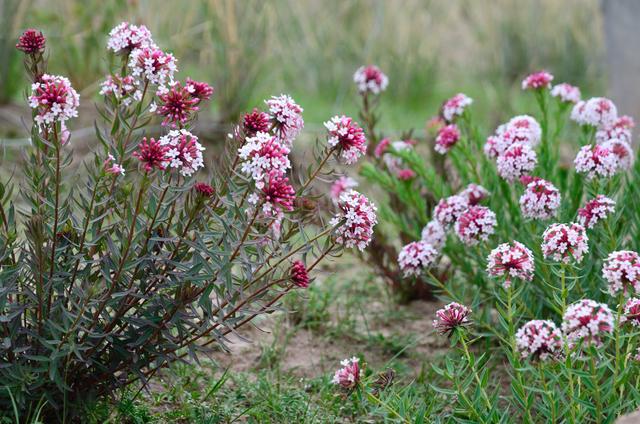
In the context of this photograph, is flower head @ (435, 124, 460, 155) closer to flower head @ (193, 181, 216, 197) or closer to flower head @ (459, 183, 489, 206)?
flower head @ (459, 183, 489, 206)

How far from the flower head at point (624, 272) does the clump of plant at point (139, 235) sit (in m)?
0.57

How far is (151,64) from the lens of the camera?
6.68 feet

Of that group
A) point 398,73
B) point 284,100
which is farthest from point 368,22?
point 284,100

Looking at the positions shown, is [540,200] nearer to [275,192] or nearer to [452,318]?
[452,318]

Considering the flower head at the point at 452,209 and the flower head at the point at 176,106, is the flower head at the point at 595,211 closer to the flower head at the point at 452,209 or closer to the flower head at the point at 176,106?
the flower head at the point at 452,209

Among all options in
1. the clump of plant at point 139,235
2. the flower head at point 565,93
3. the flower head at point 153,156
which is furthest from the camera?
the flower head at point 565,93

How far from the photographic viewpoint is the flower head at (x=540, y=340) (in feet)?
5.87

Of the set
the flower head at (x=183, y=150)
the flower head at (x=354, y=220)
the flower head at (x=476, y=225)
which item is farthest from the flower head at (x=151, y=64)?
the flower head at (x=476, y=225)

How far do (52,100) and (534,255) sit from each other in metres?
1.60

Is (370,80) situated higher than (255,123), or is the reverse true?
(370,80)

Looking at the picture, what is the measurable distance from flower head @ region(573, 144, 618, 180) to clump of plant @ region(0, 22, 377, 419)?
733mm

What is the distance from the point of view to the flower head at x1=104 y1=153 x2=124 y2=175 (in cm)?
201

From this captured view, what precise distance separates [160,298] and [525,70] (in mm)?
8082

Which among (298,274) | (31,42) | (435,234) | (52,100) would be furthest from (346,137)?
(435,234)
